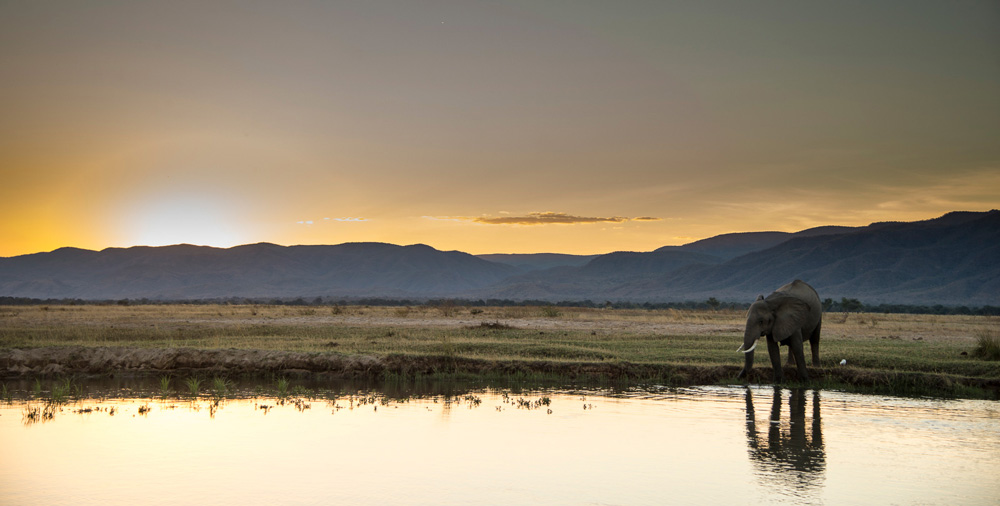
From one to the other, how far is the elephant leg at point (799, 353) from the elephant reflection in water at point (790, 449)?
3.92 meters

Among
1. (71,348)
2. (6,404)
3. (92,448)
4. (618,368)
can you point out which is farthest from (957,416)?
(71,348)

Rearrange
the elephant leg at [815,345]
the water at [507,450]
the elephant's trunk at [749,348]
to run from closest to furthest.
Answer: the water at [507,450], the elephant's trunk at [749,348], the elephant leg at [815,345]

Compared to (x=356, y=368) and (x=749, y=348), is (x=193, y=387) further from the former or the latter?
(x=749, y=348)

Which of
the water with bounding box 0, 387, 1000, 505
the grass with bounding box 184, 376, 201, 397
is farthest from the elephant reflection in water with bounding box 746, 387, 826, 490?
the grass with bounding box 184, 376, 201, 397

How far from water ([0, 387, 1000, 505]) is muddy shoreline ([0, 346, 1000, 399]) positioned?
2424 millimetres

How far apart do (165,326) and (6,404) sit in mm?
22911

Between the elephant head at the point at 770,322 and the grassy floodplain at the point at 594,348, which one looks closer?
the elephant head at the point at 770,322

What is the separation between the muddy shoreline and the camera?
2261 centimetres

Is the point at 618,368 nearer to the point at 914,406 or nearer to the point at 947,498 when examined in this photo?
the point at 914,406

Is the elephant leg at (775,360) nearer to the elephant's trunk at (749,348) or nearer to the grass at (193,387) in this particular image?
the elephant's trunk at (749,348)

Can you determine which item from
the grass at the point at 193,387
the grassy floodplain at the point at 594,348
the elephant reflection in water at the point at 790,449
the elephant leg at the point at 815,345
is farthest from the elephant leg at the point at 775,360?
the grass at the point at 193,387

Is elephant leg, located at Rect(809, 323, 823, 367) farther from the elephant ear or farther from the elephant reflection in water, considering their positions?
the elephant reflection in water

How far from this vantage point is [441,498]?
1145cm

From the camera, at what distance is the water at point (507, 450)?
11719 mm
